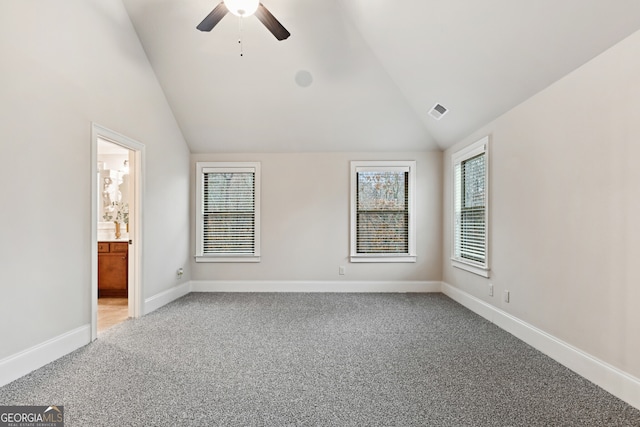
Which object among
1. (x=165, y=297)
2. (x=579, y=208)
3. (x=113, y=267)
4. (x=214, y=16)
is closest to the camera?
(x=579, y=208)

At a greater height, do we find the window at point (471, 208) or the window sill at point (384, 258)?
the window at point (471, 208)

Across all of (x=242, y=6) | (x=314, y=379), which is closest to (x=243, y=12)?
(x=242, y=6)

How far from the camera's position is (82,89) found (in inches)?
122

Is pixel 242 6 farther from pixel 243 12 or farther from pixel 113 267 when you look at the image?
pixel 113 267

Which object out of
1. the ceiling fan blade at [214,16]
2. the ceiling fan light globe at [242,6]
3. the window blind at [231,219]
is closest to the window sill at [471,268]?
the window blind at [231,219]

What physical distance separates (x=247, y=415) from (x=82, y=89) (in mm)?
3065

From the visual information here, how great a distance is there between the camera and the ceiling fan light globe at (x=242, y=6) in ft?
8.92

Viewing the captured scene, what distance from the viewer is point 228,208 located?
5598 mm

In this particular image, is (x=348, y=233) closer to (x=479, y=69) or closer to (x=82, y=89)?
(x=479, y=69)

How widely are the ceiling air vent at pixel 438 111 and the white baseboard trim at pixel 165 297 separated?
170 inches

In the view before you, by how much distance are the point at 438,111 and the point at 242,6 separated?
108 inches

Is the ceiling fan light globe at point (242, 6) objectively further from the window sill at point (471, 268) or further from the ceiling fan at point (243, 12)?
the window sill at point (471, 268)

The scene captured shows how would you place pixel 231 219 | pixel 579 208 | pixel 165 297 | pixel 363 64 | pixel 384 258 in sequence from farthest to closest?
pixel 231 219 < pixel 384 258 < pixel 165 297 < pixel 363 64 < pixel 579 208

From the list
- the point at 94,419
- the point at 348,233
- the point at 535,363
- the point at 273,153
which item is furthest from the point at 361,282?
the point at 94,419
